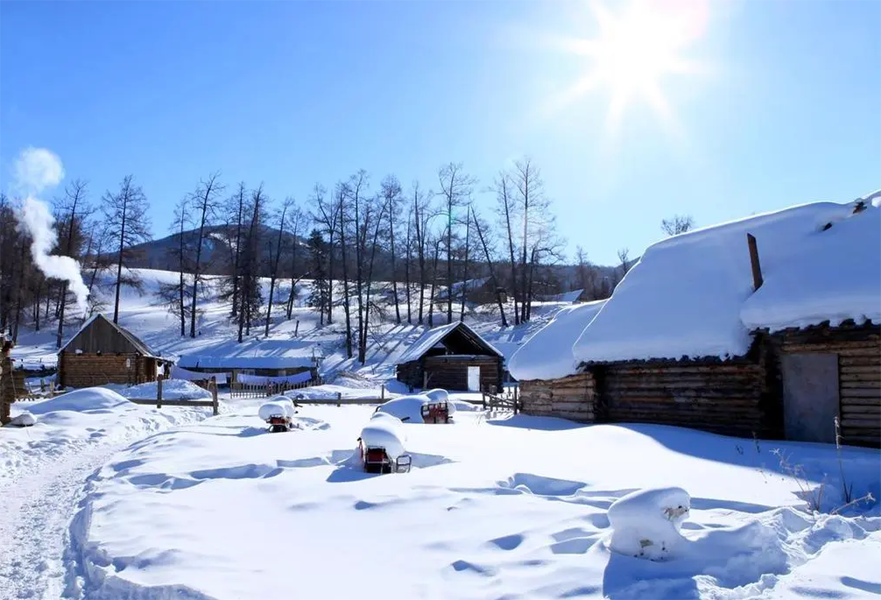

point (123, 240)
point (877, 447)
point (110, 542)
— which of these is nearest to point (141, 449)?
point (110, 542)

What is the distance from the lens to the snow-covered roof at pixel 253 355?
41.1 m

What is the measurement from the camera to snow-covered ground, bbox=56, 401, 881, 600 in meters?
5.22

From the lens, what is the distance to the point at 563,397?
60.7 feet

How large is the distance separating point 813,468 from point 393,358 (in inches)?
1420

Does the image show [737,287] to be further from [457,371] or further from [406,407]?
[457,371]

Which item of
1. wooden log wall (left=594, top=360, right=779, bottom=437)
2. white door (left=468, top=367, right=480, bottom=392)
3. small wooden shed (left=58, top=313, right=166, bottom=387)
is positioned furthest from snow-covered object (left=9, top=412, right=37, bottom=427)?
white door (left=468, top=367, right=480, bottom=392)

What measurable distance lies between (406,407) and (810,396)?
10186mm

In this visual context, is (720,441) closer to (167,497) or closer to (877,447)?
(877,447)

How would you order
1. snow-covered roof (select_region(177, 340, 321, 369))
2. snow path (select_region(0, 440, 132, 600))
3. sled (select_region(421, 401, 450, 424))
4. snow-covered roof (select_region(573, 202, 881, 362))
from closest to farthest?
snow path (select_region(0, 440, 132, 600)), snow-covered roof (select_region(573, 202, 881, 362)), sled (select_region(421, 401, 450, 424)), snow-covered roof (select_region(177, 340, 321, 369))

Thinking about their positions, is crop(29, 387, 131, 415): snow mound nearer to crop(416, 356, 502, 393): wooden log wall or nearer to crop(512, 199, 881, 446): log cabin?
crop(512, 199, 881, 446): log cabin

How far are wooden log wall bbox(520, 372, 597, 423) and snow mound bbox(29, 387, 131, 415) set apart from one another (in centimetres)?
1379

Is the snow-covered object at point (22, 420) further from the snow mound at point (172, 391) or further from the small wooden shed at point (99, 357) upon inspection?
the small wooden shed at point (99, 357)

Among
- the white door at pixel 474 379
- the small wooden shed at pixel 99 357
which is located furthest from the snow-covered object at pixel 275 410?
the small wooden shed at pixel 99 357

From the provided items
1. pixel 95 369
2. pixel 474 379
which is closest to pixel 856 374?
pixel 474 379
